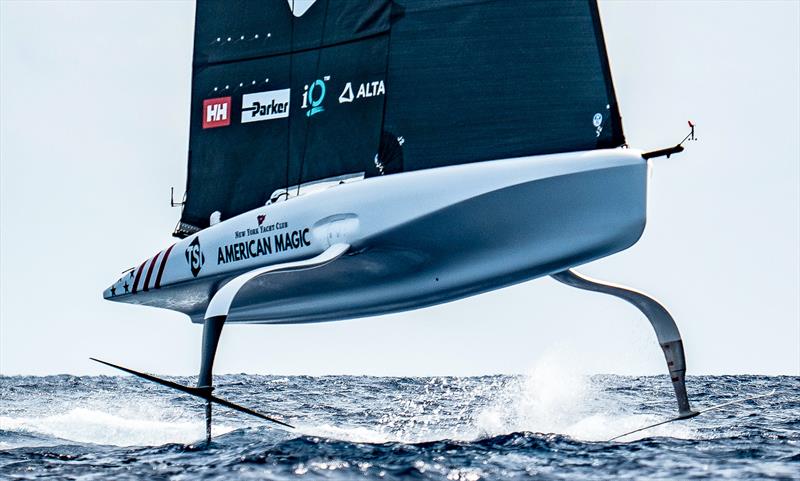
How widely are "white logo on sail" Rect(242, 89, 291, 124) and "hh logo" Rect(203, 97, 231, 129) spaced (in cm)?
21

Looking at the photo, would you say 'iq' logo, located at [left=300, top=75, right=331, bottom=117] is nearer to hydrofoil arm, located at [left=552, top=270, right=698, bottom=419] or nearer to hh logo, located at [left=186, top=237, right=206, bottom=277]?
hh logo, located at [left=186, top=237, right=206, bottom=277]

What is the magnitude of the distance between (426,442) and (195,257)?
2.66m

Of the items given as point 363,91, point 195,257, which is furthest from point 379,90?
point 195,257

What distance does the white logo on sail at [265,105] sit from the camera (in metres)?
9.20

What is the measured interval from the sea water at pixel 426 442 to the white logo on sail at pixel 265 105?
255 cm

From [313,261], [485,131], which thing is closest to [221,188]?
[313,261]

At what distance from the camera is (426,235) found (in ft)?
24.8

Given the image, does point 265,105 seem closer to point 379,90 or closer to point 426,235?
point 379,90

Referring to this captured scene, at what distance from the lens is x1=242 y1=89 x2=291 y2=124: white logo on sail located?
920 centimetres

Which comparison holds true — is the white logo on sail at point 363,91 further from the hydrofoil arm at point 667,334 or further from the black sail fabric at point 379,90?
the hydrofoil arm at point 667,334

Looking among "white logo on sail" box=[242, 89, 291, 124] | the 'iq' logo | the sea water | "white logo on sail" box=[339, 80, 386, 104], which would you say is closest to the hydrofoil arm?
the sea water

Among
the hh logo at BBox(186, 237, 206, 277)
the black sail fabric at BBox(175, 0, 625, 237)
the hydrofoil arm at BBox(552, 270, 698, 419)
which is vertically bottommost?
the hydrofoil arm at BBox(552, 270, 698, 419)

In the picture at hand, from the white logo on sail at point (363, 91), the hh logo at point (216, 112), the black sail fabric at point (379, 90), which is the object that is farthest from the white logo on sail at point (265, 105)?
the white logo on sail at point (363, 91)

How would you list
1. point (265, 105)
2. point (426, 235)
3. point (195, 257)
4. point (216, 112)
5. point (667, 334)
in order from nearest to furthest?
point (426, 235), point (667, 334), point (195, 257), point (265, 105), point (216, 112)
